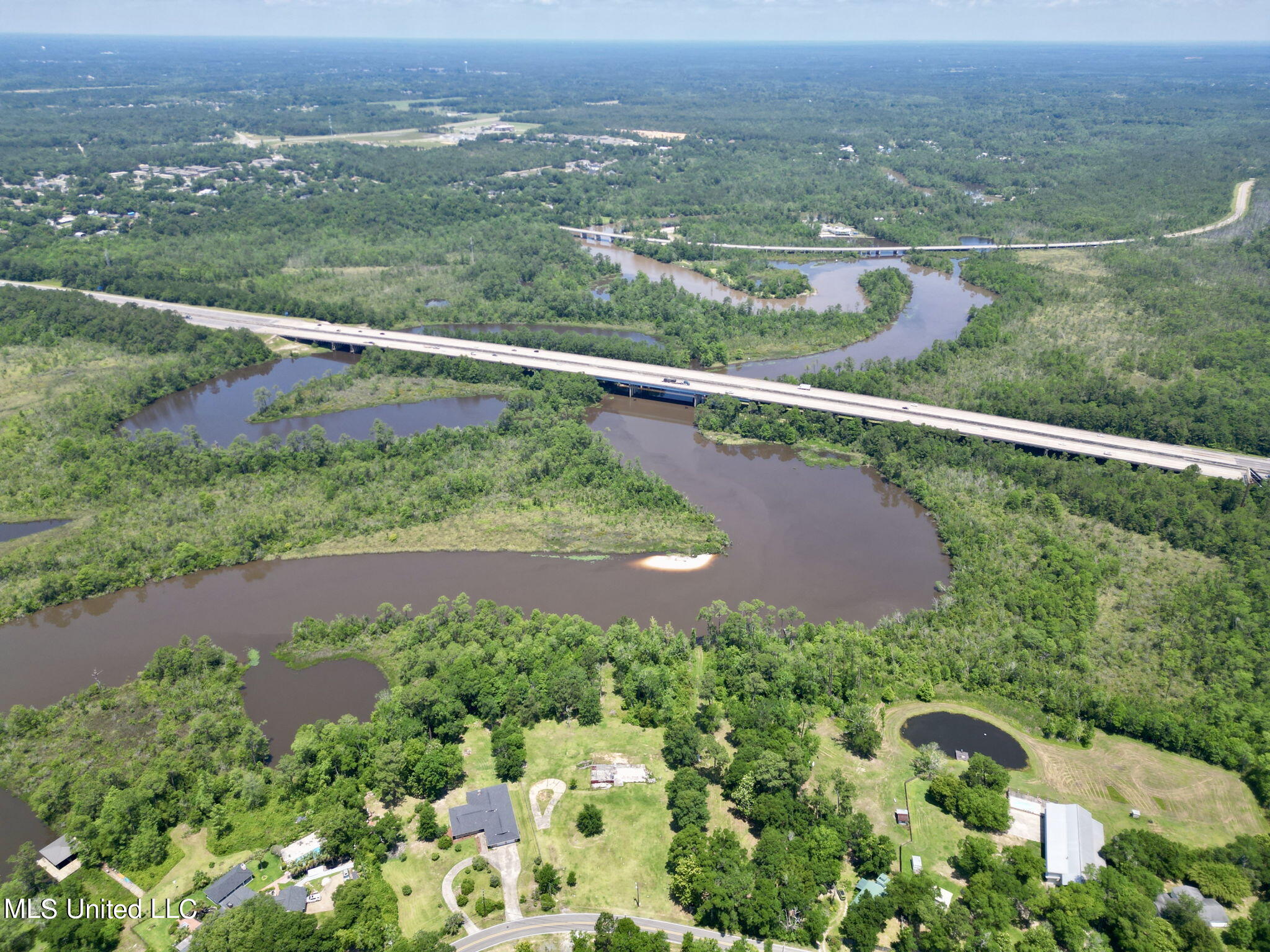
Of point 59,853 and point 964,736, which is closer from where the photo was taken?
point 59,853

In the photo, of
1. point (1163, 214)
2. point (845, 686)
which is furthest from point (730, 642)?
point (1163, 214)

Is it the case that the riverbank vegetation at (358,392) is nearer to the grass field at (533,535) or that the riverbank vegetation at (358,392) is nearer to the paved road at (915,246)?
the grass field at (533,535)

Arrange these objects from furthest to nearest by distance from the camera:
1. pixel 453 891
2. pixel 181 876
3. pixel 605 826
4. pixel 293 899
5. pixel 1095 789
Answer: pixel 1095 789 < pixel 605 826 < pixel 181 876 < pixel 453 891 < pixel 293 899

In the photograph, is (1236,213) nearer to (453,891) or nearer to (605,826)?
(605,826)

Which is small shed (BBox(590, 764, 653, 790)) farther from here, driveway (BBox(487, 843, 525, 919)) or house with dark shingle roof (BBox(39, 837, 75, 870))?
house with dark shingle roof (BBox(39, 837, 75, 870))

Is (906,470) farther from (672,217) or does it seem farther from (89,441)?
(672,217)

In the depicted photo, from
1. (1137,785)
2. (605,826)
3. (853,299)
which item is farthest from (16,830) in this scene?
(853,299)
